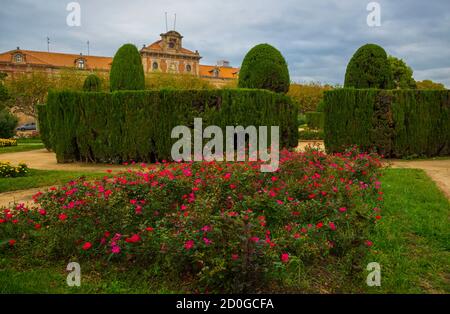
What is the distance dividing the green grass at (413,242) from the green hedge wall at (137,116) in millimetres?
5983

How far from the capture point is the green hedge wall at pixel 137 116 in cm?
1132

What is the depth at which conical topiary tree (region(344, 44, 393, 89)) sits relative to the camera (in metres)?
12.6

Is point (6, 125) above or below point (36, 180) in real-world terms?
above

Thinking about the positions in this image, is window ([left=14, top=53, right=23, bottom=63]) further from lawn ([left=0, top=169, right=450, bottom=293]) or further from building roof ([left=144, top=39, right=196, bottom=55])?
lawn ([left=0, top=169, right=450, bottom=293])

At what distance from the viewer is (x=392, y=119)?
11.9 metres

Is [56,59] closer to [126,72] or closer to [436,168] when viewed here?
[126,72]

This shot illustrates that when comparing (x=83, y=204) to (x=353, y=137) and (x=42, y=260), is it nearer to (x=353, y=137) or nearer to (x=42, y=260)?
(x=42, y=260)

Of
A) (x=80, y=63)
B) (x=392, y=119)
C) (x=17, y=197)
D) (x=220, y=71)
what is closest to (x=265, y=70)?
(x=392, y=119)

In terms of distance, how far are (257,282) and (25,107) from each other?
4279 centimetres

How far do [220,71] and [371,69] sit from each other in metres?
56.0
